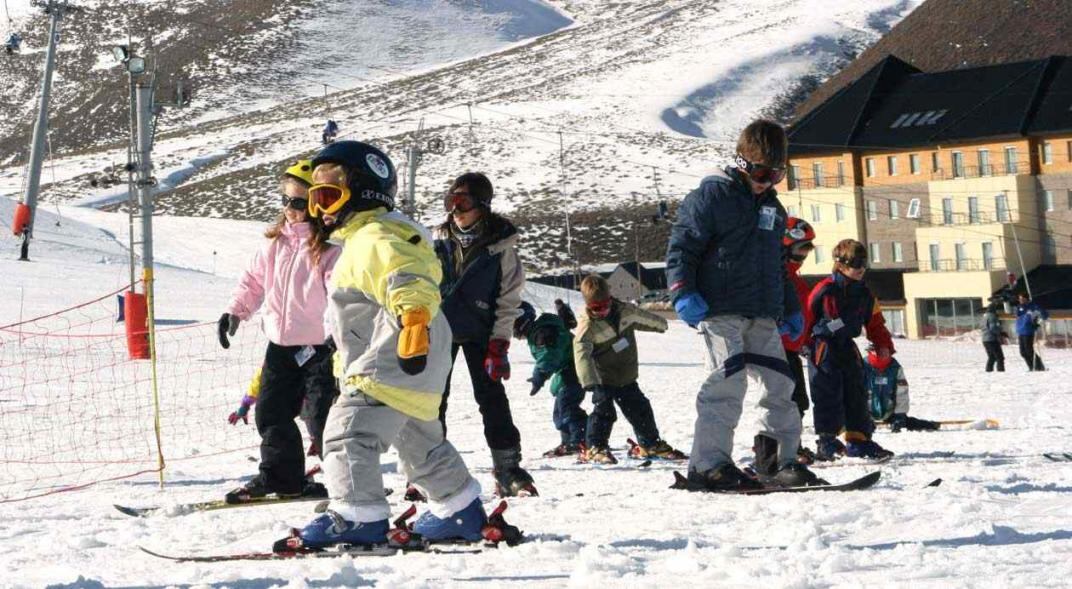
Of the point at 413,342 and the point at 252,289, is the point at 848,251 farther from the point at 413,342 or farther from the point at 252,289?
the point at 413,342

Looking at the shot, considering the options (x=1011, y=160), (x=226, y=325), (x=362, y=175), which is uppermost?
(x=1011, y=160)

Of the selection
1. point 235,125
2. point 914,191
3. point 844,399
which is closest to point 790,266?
point 844,399

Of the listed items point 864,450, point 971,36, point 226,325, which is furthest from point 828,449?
point 971,36

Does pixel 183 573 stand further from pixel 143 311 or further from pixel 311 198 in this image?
pixel 143 311

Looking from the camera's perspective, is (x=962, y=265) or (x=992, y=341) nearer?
(x=992, y=341)

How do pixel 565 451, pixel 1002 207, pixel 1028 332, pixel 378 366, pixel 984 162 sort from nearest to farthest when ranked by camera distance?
pixel 378 366 < pixel 565 451 < pixel 1028 332 < pixel 1002 207 < pixel 984 162

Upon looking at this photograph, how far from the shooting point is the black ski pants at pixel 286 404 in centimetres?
692

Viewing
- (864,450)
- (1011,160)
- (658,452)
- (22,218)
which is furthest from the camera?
(1011,160)

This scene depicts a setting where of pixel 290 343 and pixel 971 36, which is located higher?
pixel 971 36

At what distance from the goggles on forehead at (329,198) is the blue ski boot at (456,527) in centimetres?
128

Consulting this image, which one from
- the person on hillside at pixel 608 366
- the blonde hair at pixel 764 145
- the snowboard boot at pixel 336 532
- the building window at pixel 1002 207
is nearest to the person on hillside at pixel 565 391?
the person on hillside at pixel 608 366

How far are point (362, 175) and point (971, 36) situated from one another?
335 ft

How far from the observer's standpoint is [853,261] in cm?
876

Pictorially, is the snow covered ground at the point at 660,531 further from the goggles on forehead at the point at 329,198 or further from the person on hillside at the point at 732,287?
the goggles on forehead at the point at 329,198
